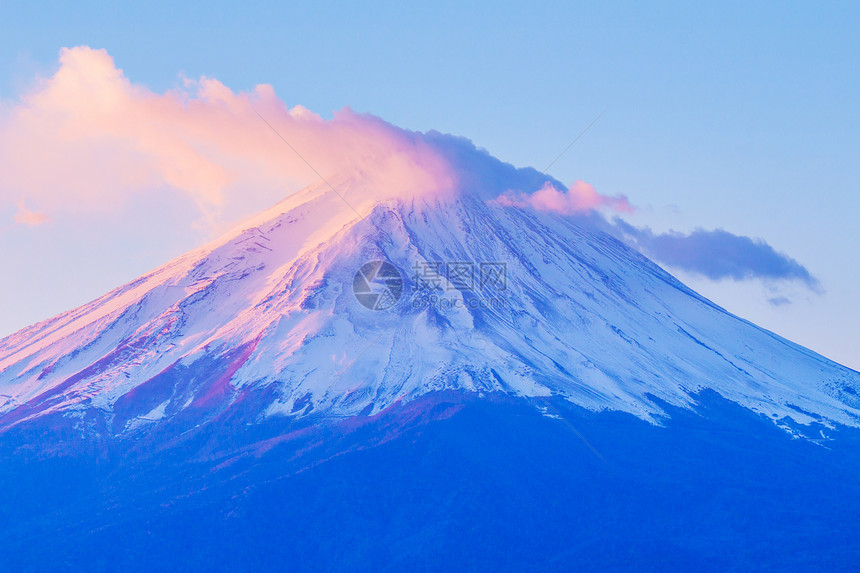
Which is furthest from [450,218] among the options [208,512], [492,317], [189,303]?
[208,512]

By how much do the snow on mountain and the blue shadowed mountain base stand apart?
2924 mm

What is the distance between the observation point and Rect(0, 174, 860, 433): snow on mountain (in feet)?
264

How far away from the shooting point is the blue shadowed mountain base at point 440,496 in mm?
66062

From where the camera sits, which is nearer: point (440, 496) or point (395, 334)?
point (440, 496)

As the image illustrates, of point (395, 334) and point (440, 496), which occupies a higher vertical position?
point (395, 334)

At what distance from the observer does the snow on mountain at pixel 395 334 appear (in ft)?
264

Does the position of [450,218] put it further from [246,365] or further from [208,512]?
[208,512]

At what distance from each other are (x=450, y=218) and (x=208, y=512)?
41.5 meters

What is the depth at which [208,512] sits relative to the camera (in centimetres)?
6856

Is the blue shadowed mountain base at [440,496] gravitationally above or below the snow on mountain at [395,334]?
below

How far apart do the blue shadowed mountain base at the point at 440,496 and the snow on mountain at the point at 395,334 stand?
2.92 metres

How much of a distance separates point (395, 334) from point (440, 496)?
57.0 feet

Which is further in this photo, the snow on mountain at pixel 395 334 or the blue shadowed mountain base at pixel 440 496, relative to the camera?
the snow on mountain at pixel 395 334

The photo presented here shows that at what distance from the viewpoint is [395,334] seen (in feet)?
279
